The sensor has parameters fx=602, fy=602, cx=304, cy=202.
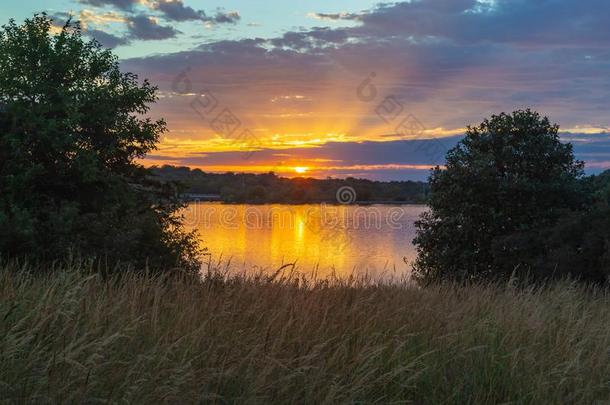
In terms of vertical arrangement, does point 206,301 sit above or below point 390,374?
above

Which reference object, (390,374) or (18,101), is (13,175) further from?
(390,374)

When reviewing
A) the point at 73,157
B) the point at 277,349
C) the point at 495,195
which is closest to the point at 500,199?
the point at 495,195

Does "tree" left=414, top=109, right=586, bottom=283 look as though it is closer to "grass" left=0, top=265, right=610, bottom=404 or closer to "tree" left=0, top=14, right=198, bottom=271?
"tree" left=0, top=14, right=198, bottom=271

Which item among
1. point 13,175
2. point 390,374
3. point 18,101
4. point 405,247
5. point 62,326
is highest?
point 18,101

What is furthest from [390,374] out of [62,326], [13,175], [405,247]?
[405,247]

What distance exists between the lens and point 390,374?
4855 millimetres

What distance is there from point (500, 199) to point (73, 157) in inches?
552

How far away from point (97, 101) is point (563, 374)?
63.1 feet

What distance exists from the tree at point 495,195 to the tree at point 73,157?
8333 mm

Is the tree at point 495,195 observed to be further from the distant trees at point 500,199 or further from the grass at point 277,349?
the grass at point 277,349

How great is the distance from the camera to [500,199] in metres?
19.8

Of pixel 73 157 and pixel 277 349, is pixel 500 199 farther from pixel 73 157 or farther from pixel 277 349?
pixel 277 349

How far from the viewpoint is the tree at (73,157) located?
1644cm

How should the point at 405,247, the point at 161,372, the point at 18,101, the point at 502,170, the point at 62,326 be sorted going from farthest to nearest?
the point at 405,247 → the point at 502,170 → the point at 18,101 → the point at 62,326 → the point at 161,372
